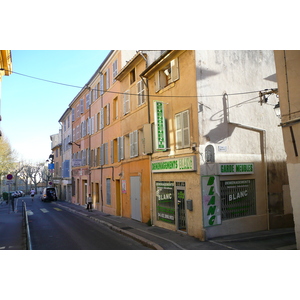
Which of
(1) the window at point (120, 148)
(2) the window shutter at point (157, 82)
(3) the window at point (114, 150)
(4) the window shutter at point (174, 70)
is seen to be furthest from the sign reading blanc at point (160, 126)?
(3) the window at point (114, 150)

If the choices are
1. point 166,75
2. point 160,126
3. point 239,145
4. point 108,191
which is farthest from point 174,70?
point 108,191

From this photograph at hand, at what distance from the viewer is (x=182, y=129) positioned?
10.5m

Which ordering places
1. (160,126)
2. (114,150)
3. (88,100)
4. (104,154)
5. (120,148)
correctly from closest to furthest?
(160,126) → (120,148) → (114,150) → (104,154) → (88,100)

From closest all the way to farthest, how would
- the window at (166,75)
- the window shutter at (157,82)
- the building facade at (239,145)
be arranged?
1. the building facade at (239,145)
2. the window at (166,75)
3. the window shutter at (157,82)

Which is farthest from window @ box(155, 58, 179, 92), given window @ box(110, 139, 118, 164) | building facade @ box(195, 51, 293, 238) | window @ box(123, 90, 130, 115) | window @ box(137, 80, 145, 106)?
window @ box(110, 139, 118, 164)

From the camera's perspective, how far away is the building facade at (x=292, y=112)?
23.2ft

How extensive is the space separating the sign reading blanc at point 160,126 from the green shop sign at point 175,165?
702 mm

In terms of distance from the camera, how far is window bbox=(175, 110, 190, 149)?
33.6 feet

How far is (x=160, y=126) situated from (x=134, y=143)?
3.81 meters

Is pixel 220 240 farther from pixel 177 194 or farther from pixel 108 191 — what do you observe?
pixel 108 191

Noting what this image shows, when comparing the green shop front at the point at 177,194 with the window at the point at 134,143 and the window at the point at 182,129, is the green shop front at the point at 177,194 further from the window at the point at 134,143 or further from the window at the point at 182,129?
the window at the point at 134,143

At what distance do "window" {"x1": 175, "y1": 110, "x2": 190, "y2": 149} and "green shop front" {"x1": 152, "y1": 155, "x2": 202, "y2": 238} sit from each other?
1.87 ft

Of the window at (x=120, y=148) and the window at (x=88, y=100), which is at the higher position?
the window at (x=88, y=100)

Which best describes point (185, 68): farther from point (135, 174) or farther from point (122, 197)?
point (122, 197)
